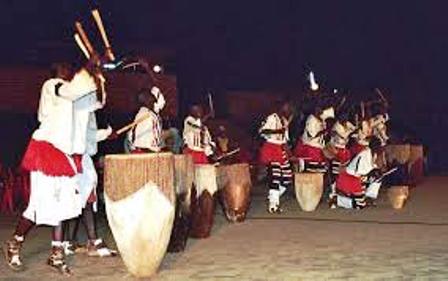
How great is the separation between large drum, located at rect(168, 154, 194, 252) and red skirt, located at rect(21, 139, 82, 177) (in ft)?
4.16

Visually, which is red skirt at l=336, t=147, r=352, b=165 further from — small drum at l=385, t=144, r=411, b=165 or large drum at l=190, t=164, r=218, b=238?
large drum at l=190, t=164, r=218, b=238

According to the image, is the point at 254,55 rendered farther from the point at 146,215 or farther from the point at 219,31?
the point at 146,215

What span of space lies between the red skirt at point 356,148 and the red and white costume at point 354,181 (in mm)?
323

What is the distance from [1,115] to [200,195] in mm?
5654

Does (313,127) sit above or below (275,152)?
above

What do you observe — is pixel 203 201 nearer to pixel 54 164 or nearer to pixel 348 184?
pixel 54 164

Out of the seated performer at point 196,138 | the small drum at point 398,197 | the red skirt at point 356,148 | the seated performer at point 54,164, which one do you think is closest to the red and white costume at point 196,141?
the seated performer at point 196,138

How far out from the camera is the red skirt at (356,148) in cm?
1270

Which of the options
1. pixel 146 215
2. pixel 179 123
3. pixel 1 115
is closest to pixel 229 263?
pixel 146 215

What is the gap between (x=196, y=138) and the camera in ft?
36.3

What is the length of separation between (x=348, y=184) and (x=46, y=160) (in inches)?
245

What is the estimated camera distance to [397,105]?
80.1 ft

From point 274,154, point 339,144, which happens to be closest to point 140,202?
point 274,154

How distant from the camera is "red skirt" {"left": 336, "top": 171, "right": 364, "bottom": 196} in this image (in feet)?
39.4
